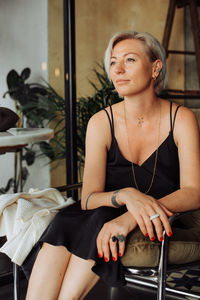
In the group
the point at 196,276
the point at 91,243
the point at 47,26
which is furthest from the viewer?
the point at 47,26

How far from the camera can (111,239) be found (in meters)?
1.45

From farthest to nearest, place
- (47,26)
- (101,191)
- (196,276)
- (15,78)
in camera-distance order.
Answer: (47,26), (15,78), (196,276), (101,191)

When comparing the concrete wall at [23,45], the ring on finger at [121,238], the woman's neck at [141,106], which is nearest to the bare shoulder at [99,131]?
the woman's neck at [141,106]

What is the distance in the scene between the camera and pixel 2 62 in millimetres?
2756

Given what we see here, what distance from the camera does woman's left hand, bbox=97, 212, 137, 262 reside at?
1.45 metres

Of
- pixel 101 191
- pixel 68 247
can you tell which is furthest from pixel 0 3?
pixel 68 247

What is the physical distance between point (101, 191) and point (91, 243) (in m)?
0.35

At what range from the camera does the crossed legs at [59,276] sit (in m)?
1.51

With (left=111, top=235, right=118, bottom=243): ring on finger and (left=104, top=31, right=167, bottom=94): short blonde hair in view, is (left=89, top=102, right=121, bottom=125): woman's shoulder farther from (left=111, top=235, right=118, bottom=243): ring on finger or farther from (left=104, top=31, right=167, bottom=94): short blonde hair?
(left=111, top=235, right=118, bottom=243): ring on finger

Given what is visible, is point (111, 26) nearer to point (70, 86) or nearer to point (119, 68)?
point (70, 86)

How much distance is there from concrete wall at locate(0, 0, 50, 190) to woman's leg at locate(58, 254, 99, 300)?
1.36 meters

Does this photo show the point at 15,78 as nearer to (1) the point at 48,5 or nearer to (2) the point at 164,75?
(1) the point at 48,5

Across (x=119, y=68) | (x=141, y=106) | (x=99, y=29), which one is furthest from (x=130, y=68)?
(x=99, y=29)

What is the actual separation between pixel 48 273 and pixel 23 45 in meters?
1.80
